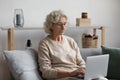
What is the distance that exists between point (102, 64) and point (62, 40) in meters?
0.49

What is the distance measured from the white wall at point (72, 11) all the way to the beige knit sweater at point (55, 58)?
0.58 metres

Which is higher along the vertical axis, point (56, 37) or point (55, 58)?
point (56, 37)

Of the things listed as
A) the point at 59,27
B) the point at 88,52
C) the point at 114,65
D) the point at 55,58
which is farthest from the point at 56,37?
the point at 114,65

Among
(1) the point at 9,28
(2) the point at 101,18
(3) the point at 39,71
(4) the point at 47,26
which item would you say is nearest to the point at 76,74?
(3) the point at 39,71

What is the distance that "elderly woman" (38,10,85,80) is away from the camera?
2129mm

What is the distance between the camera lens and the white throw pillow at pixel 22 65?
2154 millimetres

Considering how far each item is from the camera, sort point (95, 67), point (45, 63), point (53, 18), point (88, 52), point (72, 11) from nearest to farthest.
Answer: point (95, 67), point (45, 63), point (53, 18), point (88, 52), point (72, 11)

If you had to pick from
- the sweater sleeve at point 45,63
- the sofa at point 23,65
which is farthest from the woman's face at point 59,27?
the sofa at point 23,65

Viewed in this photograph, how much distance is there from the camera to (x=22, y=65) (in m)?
2.20

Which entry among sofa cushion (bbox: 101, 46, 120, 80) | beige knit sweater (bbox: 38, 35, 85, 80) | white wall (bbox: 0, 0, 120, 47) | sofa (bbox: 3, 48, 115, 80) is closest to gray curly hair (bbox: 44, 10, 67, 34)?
beige knit sweater (bbox: 38, 35, 85, 80)

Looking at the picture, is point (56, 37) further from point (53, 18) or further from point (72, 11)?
point (72, 11)

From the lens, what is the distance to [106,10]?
326 centimetres

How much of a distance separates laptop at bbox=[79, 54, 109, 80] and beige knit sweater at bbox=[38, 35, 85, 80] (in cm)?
28

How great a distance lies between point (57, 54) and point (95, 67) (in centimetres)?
40
